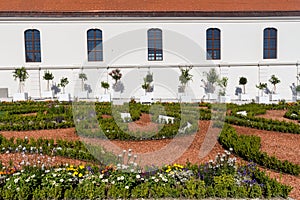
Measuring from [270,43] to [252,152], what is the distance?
1723 cm

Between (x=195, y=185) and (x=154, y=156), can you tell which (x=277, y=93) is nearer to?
(x=154, y=156)

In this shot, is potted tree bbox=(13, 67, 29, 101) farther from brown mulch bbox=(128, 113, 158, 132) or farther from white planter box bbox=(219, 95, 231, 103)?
white planter box bbox=(219, 95, 231, 103)

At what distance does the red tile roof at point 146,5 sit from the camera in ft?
69.8

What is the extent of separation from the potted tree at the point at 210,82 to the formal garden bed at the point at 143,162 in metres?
7.51

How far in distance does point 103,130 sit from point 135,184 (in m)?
4.45

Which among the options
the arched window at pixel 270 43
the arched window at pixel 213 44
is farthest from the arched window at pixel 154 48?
the arched window at pixel 270 43

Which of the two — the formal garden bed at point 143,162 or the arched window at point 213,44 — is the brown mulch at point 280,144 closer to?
the formal garden bed at point 143,162

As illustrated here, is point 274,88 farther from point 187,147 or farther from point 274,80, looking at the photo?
point 187,147

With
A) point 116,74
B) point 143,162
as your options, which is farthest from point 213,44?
point 143,162

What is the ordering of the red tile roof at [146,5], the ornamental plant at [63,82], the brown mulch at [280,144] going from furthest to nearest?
the red tile roof at [146,5] < the ornamental plant at [63,82] < the brown mulch at [280,144]

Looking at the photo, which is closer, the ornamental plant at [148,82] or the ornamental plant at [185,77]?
the ornamental plant at [185,77]

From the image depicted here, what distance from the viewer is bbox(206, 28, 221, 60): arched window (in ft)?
71.7

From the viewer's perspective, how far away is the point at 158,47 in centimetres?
2170

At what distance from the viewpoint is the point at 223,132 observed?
9.05 m
